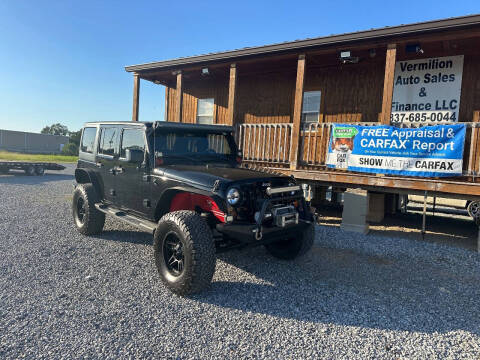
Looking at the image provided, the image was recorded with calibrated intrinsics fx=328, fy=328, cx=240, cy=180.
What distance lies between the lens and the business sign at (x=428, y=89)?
8117 mm

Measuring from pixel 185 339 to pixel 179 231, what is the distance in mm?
→ 1151

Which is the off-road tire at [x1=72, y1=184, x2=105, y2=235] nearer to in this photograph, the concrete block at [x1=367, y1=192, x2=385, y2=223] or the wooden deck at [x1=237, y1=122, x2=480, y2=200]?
the wooden deck at [x1=237, y1=122, x2=480, y2=200]

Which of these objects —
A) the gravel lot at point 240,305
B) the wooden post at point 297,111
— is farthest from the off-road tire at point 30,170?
the wooden post at point 297,111

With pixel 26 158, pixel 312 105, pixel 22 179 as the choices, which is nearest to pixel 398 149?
pixel 312 105

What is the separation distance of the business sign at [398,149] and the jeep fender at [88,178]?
5033 millimetres

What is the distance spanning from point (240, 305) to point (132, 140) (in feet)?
9.61

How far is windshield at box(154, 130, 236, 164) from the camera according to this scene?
472 centimetres

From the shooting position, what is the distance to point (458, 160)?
246 inches

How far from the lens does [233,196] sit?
375 cm

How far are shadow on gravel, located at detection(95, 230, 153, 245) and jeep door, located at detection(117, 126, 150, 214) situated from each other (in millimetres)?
850

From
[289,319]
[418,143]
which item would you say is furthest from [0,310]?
[418,143]

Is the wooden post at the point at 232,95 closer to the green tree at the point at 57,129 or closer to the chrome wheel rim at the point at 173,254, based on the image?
the chrome wheel rim at the point at 173,254

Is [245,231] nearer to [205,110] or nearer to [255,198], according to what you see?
[255,198]

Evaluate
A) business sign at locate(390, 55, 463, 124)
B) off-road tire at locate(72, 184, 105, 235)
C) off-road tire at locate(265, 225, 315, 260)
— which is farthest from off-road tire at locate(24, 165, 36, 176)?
business sign at locate(390, 55, 463, 124)
